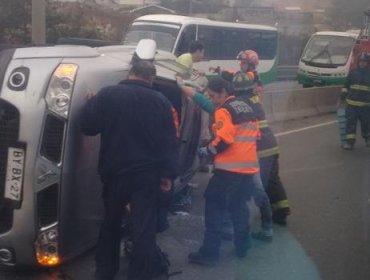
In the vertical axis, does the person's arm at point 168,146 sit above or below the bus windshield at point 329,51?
above

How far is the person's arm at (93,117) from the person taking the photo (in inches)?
167

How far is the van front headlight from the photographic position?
434 centimetres

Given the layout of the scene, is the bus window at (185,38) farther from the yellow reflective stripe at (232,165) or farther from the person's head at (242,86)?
the yellow reflective stripe at (232,165)

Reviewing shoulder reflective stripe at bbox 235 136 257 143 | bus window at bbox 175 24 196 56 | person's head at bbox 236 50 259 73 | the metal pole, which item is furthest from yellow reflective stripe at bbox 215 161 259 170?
bus window at bbox 175 24 196 56

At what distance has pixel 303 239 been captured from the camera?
19.7 feet

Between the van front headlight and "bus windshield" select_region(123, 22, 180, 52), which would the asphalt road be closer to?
the van front headlight

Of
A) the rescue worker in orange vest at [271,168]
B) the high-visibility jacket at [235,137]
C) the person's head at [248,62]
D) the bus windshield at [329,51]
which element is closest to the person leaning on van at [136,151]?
the high-visibility jacket at [235,137]

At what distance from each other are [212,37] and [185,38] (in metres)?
3.35

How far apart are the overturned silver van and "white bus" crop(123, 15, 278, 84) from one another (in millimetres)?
12211

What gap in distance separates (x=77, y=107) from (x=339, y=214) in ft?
11.8

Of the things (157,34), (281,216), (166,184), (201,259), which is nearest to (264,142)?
(281,216)

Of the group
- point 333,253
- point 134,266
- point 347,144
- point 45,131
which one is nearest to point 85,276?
point 134,266

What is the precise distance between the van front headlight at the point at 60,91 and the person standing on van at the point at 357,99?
7.53 metres

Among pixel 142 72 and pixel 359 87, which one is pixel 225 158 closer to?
pixel 142 72
